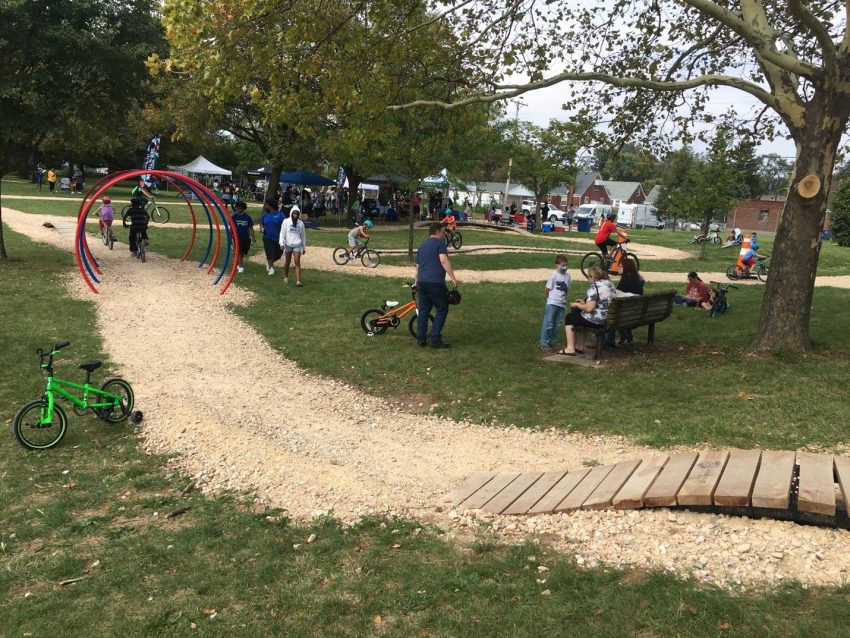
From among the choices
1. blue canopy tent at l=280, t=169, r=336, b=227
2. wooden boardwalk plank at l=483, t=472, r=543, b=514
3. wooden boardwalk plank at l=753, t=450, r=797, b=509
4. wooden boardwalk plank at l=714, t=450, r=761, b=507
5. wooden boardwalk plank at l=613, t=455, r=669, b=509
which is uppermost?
blue canopy tent at l=280, t=169, r=336, b=227

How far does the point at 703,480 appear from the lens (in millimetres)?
4641

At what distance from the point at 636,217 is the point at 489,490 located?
65.9 meters

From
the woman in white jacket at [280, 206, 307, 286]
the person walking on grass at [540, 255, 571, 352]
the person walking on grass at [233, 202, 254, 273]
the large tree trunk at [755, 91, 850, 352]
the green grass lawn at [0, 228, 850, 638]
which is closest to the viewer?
the green grass lawn at [0, 228, 850, 638]

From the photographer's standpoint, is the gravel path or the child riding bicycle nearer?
the gravel path

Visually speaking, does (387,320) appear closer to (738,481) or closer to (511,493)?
(511,493)

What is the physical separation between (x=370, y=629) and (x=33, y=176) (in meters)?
57.8

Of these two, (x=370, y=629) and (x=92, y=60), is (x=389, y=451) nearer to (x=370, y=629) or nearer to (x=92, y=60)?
(x=370, y=629)

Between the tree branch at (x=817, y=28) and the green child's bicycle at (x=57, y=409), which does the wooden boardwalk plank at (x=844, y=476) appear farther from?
the green child's bicycle at (x=57, y=409)

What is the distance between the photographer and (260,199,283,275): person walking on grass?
49.8 feet

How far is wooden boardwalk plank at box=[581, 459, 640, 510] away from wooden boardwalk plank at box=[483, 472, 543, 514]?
0.57 m

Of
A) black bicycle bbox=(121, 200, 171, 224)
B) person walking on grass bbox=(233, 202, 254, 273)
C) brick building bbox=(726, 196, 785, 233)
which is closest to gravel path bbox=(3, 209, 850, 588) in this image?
person walking on grass bbox=(233, 202, 254, 273)

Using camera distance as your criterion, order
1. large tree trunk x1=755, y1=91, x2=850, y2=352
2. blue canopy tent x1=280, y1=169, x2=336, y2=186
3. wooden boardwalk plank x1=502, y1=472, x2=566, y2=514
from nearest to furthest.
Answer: wooden boardwalk plank x1=502, y1=472, x2=566, y2=514 → large tree trunk x1=755, y1=91, x2=850, y2=352 → blue canopy tent x1=280, y1=169, x2=336, y2=186

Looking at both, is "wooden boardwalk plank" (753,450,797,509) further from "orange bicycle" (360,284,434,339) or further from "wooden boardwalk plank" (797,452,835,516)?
"orange bicycle" (360,284,434,339)

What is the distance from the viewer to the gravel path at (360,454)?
13.4 feet
